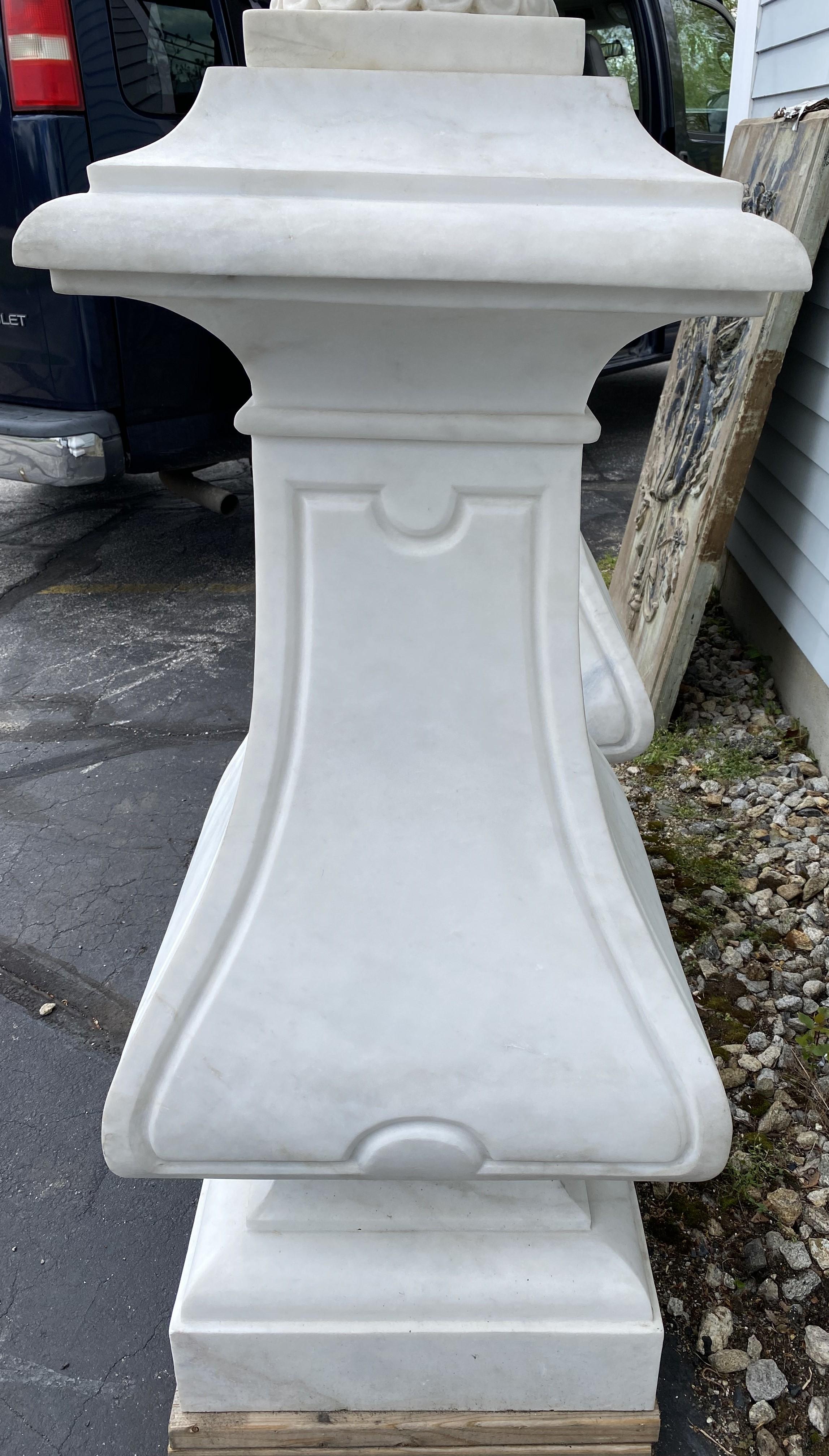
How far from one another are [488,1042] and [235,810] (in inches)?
12.7

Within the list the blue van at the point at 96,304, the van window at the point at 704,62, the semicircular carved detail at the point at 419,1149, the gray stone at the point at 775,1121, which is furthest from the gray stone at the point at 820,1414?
the van window at the point at 704,62

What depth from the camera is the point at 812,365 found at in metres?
2.40

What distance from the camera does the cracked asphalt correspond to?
1199 millimetres

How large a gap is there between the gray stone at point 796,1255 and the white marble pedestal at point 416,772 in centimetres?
30

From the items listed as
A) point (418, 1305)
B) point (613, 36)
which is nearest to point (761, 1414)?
point (418, 1305)

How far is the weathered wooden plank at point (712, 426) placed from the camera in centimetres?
221

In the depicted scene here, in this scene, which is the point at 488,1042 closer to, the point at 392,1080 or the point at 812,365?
the point at 392,1080

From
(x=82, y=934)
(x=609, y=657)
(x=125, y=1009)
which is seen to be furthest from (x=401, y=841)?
(x=82, y=934)

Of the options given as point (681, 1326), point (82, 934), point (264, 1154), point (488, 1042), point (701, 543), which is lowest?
point (82, 934)

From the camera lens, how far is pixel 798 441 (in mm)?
2480

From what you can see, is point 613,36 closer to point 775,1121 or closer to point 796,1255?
point 775,1121

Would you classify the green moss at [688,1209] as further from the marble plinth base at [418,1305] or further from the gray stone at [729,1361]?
the marble plinth base at [418,1305]

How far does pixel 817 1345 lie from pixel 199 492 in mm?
3159

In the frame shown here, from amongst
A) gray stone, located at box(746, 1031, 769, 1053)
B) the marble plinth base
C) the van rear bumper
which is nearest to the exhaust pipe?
the van rear bumper
